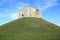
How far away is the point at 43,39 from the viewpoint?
2766 inches

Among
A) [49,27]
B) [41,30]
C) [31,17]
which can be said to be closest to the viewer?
[41,30]

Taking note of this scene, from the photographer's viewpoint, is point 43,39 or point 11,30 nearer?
point 43,39

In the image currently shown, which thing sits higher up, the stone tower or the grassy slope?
the stone tower

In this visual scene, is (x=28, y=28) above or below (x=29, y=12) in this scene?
below

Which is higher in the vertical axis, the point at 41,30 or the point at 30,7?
the point at 30,7

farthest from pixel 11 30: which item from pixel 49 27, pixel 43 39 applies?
pixel 43 39

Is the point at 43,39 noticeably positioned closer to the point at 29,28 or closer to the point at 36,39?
the point at 36,39

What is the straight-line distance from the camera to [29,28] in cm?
9525

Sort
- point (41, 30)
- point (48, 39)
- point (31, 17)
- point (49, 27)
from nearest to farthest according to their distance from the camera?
point (48, 39), point (41, 30), point (49, 27), point (31, 17)

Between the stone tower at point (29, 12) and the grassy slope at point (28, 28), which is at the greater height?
the stone tower at point (29, 12)

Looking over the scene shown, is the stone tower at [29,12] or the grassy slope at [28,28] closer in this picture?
the grassy slope at [28,28]

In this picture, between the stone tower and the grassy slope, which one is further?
the stone tower

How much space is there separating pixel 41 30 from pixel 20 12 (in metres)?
27.8

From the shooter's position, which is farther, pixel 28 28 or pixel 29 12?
pixel 29 12
